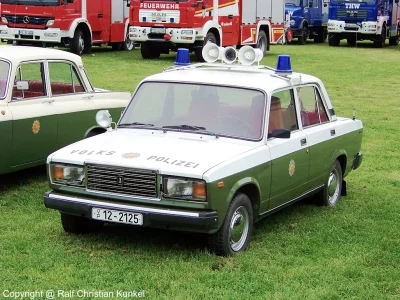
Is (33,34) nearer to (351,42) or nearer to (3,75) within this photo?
(3,75)

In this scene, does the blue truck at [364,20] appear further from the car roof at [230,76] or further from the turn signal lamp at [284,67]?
the turn signal lamp at [284,67]

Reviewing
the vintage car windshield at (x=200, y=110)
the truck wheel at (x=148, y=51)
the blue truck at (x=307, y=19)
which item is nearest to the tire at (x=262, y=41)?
the truck wheel at (x=148, y=51)

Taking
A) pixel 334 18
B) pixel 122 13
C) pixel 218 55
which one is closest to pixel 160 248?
pixel 218 55

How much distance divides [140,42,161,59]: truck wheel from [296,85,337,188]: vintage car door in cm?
1647

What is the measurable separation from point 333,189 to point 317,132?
97 centimetres

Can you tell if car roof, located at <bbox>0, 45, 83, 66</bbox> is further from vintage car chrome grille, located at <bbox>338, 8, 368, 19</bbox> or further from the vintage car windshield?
vintage car chrome grille, located at <bbox>338, 8, 368, 19</bbox>

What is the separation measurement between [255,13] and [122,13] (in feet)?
14.6

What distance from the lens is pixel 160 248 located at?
668 cm

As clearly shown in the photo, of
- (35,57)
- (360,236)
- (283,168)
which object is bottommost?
(360,236)

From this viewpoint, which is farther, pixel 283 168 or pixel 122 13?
pixel 122 13

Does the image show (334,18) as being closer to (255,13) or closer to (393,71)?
(255,13)

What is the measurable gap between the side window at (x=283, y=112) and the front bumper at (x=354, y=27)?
2648 centimetres

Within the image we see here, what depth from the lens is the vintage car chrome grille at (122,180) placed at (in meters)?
6.23

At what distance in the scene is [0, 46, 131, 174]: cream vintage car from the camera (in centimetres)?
845
